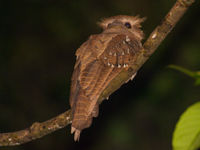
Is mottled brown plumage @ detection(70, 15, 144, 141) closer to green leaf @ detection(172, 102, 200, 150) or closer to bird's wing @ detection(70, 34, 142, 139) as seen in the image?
bird's wing @ detection(70, 34, 142, 139)

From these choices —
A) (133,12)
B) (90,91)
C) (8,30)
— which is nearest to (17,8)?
(8,30)

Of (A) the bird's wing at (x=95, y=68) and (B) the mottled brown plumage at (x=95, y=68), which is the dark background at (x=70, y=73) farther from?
(A) the bird's wing at (x=95, y=68)

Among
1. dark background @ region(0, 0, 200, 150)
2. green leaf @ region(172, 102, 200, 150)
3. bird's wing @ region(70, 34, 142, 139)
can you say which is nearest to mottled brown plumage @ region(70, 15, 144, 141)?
bird's wing @ region(70, 34, 142, 139)

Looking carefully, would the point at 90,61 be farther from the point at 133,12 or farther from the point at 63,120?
the point at 133,12

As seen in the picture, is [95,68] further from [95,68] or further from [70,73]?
[70,73]

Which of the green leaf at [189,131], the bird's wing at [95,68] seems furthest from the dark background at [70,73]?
the green leaf at [189,131]

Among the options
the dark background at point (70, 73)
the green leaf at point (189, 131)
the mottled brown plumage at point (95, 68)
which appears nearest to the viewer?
the green leaf at point (189, 131)
